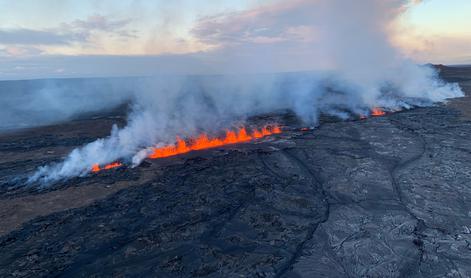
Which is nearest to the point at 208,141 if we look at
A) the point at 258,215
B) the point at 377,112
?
the point at 258,215

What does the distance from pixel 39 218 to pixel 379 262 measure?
1291 centimetres

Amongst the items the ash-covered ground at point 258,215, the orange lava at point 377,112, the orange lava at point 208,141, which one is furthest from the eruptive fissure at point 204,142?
the orange lava at point 377,112

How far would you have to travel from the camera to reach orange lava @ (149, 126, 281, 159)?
820 inches

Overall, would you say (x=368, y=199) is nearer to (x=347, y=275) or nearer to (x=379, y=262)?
(x=379, y=262)

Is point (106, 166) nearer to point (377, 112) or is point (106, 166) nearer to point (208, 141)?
point (208, 141)

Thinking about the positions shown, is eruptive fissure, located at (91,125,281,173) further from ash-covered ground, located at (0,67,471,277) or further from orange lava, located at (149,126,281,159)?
ash-covered ground, located at (0,67,471,277)

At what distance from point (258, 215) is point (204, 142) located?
39.1 feet

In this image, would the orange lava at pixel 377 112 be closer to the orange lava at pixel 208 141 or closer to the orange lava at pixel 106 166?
the orange lava at pixel 208 141

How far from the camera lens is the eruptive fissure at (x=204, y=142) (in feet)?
66.1

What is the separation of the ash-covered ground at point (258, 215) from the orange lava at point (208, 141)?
166 cm

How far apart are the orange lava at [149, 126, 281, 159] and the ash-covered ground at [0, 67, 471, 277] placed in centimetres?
166

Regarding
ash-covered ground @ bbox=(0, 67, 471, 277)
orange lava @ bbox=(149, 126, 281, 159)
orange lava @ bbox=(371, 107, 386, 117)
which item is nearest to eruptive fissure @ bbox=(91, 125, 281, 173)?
orange lava @ bbox=(149, 126, 281, 159)

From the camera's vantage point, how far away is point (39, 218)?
1230 centimetres

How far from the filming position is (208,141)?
23344 mm
